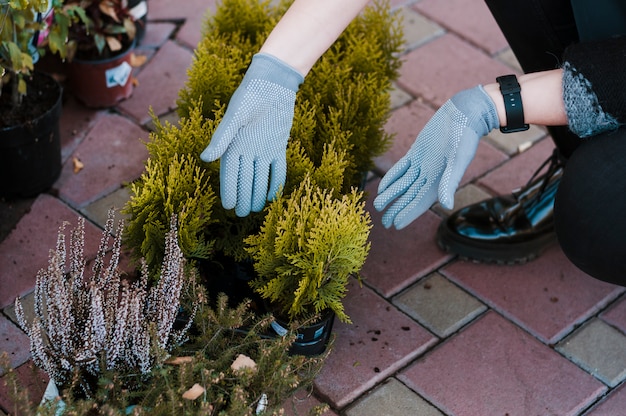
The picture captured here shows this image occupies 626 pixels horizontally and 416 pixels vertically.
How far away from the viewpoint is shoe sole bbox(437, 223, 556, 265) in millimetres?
2664

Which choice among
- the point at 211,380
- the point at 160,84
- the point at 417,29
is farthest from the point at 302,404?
the point at 417,29

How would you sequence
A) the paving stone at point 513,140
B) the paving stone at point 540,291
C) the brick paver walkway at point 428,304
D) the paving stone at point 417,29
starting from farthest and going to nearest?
1. the paving stone at point 417,29
2. the paving stone at point 513,140
3. the paving stone at point 540,291
4. the brick paver walkway at point 428,304

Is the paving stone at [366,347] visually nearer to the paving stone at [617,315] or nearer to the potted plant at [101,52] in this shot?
the paving stone at [617,315]

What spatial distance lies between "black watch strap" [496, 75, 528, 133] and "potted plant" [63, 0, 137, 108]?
1.41m

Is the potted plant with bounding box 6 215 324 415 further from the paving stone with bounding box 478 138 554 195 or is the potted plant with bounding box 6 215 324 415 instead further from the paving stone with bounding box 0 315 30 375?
the paving stone with bounding box 478 138 554 195

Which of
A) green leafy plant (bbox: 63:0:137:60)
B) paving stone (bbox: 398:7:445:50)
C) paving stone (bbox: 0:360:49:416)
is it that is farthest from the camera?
paving stone (bbox: 398:7:445:50)

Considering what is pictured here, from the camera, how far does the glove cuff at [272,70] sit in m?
2.08

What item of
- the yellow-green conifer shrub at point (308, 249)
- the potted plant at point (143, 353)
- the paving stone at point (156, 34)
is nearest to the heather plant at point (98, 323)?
the potted plant at point (143, 353)

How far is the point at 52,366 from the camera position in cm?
188

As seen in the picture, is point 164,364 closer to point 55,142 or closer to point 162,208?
point 162,208

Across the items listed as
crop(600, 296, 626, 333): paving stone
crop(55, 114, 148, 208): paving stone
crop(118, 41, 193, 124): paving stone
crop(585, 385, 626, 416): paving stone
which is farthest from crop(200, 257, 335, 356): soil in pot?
crop(118, 41, 193, 124): paving stone

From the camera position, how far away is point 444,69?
345 centimetres

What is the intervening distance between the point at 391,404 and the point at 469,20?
205 cm

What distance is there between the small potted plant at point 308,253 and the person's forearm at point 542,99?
0.42 m
